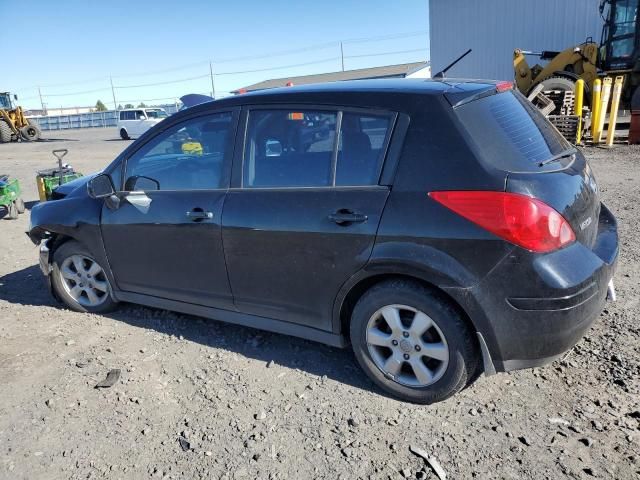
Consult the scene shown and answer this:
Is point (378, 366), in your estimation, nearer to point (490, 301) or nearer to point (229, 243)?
point (490, 301)

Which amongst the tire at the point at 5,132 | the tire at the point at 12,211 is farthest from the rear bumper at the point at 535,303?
the tire at the point at 5,132

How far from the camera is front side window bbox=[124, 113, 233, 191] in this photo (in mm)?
3439

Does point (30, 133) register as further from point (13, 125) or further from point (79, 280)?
point (79, 280)

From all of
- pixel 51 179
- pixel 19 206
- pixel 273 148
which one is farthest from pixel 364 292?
pixel 19 206

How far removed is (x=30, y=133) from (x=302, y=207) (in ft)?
106

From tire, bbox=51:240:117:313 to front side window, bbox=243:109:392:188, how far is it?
5.99 feet

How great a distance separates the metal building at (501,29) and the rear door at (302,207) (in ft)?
68.8

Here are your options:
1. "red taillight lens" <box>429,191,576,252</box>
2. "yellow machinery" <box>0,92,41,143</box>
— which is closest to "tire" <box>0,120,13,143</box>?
"yellow machinery" <box>0,92,41,143</box>

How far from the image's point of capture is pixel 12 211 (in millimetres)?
8484

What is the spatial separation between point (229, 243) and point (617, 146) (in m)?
12.0

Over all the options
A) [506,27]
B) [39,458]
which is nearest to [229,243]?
[39,458]

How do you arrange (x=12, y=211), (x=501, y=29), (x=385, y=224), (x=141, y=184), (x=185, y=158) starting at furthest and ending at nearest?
A: (x=501, y=29) → (x=12, y=211) → (x=141, y=184) → (x=185, y=158) → (x=385, y=224)

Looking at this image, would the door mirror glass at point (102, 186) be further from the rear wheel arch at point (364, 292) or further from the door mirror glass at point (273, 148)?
the rear wheel arch at point (364, 292)

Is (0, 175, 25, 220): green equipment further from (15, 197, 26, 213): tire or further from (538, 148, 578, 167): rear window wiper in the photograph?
(538, 148, 578, 167): rear window wiper
